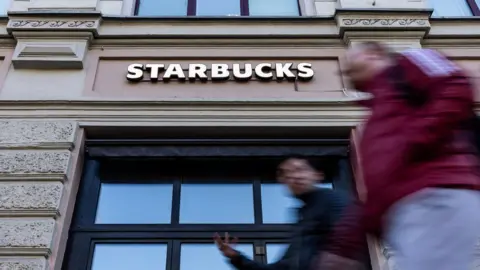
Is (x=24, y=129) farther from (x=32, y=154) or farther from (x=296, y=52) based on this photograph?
(x=296, y=52)

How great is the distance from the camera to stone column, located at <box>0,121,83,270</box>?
16.8 feet

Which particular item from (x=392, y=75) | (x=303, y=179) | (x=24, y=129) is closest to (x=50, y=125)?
(x=24, y=129)

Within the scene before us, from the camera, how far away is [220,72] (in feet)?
22.8

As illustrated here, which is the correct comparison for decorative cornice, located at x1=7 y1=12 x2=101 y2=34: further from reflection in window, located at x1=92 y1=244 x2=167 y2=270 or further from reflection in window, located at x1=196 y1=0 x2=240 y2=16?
reflection in window, located at x1=92 y1=244 x2=167 y2=270

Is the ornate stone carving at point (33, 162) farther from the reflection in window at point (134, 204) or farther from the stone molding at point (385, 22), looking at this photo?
the stone molding at point (385, 22)

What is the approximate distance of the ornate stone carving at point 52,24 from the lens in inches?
281

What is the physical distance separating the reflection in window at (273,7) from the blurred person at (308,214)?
549 centimetres

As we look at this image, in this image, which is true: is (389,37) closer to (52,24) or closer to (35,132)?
(52,24)

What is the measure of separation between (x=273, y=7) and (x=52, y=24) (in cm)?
324

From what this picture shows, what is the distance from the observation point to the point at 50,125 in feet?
20.4

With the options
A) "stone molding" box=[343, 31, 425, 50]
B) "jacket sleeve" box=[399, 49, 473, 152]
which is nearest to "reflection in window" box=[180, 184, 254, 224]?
"stone molding" box=[343, 31, 425, 50]

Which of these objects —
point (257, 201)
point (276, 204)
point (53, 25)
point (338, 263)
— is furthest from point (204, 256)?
point (53, 25)

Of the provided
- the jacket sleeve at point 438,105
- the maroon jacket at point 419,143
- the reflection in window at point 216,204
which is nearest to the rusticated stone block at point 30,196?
the reflection in window at point 216,204

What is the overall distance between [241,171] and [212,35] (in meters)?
2.00
